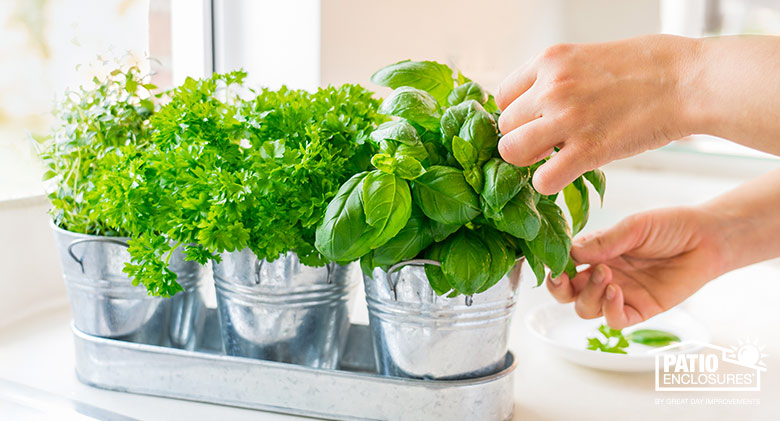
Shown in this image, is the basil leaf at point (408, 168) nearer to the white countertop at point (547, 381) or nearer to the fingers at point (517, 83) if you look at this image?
the fingers at point (517, 83)

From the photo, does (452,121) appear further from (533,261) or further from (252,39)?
(252,39)

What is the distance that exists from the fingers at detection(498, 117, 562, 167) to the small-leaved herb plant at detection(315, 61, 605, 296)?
0.01 meters

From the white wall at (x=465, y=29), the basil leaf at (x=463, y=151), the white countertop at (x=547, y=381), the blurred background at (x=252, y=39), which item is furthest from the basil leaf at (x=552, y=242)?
the blurred background at (x=252, y=39)

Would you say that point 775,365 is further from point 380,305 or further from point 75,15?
point 75,15

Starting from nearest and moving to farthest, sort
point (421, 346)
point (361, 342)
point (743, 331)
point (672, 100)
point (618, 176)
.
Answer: point (672, 100), point (421, 346), point (361, 342), point (743, 331), point (618, 176)

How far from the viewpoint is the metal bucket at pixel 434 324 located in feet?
2.20

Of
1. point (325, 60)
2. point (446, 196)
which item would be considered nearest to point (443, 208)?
point (446, 196)

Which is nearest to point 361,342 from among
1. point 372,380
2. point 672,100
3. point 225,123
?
point 372,380

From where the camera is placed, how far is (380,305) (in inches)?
27.6

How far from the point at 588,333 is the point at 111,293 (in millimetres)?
679

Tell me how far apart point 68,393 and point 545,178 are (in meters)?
0.59

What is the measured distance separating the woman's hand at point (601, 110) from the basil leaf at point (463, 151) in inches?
1.1

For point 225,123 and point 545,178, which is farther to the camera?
point 225,123

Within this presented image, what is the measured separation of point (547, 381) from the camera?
0.88 m
